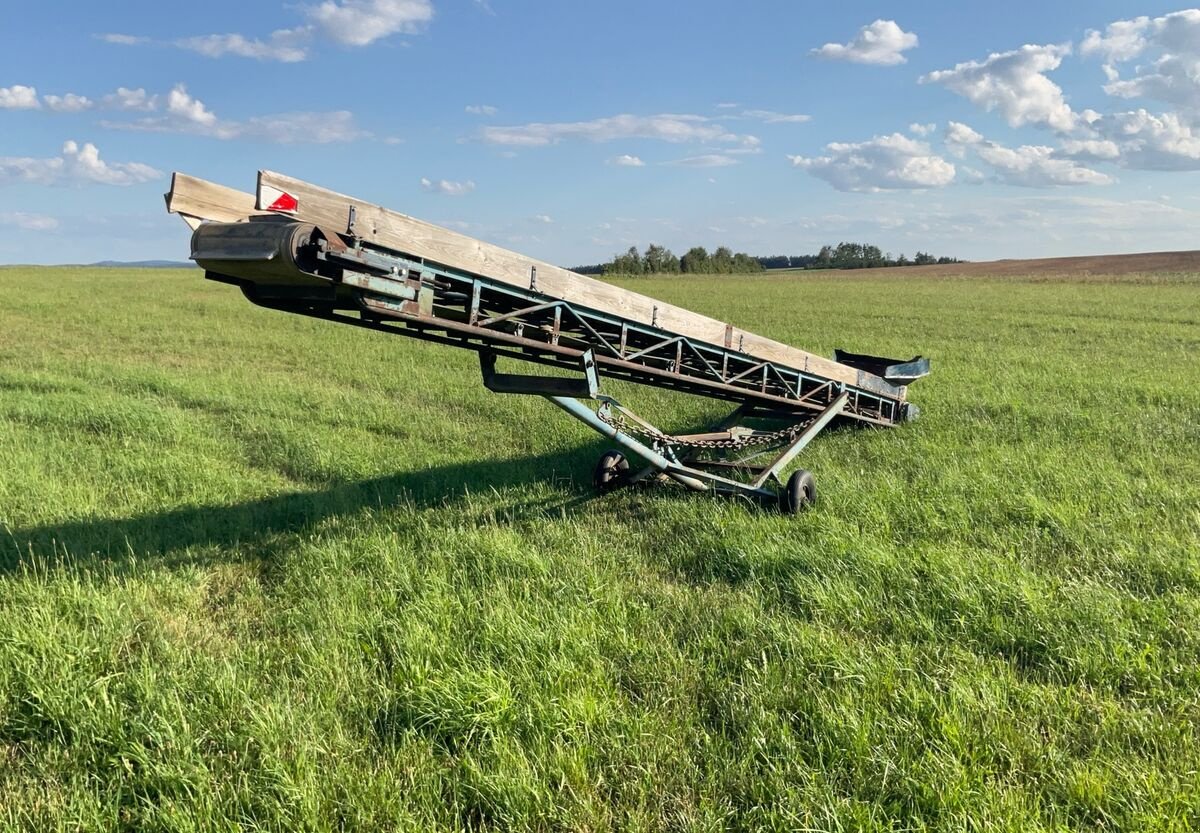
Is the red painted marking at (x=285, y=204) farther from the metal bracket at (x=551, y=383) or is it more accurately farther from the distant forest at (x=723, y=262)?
the distant forest at (x=723, y=262)

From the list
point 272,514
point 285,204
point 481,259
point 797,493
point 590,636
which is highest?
point 285,204

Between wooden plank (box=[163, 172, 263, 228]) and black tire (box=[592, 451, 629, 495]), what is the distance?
4060mm

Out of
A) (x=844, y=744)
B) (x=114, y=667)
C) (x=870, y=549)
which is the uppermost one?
(x=870, y=549)

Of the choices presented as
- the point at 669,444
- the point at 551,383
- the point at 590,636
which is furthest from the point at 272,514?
the point at 590,636

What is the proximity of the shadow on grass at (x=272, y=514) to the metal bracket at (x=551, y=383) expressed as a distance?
58.8 inches

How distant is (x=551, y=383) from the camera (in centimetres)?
555

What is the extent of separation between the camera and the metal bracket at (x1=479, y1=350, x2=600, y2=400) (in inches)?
216

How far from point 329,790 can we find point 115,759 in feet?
3.51

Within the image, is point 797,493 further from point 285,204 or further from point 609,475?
point 285,204

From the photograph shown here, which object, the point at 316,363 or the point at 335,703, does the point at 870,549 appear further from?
the point at 316,363

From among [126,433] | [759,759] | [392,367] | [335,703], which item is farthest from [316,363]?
[759,759]

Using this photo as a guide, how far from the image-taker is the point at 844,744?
3.31 m

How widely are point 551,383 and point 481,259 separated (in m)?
1.23

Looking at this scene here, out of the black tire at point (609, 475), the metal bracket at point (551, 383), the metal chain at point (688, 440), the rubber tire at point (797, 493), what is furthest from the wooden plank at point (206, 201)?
the rubber tire at point (797, 493)
